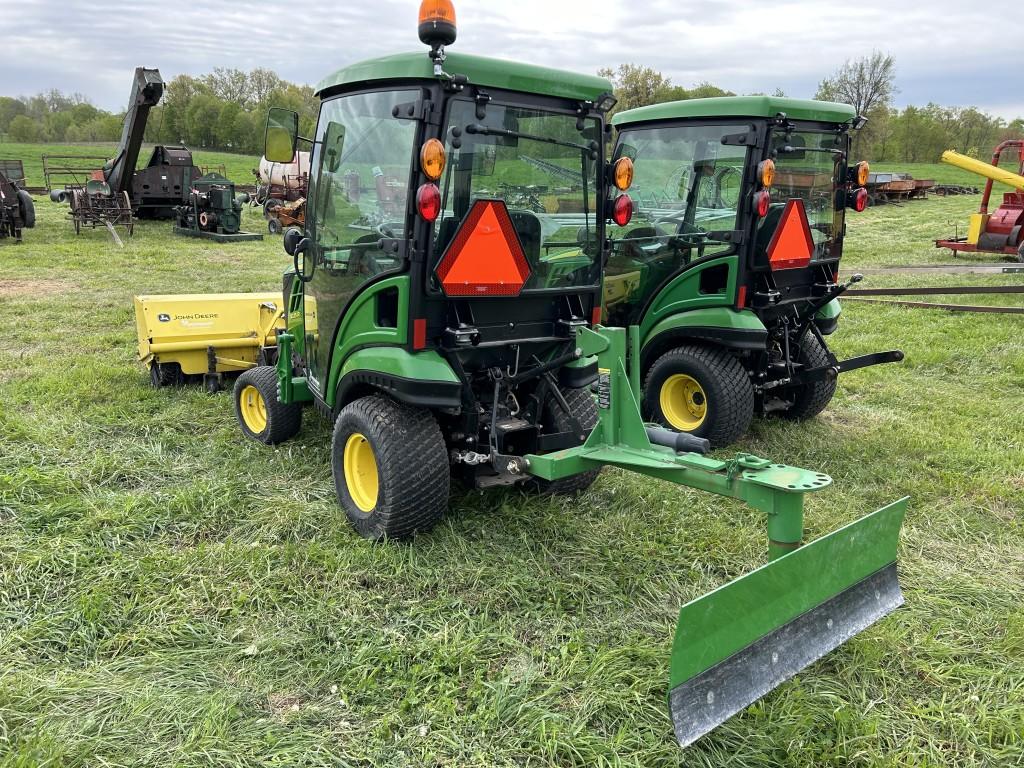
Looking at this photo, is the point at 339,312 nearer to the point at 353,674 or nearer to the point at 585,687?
the point at 353,674

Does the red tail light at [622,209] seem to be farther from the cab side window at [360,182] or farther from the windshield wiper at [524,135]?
the cab side window at [360,182]

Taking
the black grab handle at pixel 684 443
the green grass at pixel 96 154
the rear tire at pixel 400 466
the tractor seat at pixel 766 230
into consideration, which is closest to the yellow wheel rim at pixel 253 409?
the rear tire at pixel 400 466

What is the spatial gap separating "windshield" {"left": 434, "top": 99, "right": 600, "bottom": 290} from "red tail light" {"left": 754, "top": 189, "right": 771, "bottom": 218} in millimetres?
1411

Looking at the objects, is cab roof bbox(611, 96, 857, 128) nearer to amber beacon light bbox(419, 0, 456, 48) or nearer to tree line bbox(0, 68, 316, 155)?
amber beacon light bbox(419, 0, 456, 48)

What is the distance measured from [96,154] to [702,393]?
3508cm

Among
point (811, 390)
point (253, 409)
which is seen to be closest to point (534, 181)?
point (253, 409)

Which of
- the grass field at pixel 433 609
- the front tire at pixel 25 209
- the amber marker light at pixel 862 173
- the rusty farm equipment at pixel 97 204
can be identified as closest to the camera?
the grass field at pixel 433 609

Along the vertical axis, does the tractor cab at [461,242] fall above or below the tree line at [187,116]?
below

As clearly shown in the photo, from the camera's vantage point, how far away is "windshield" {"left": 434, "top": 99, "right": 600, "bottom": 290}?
326 cm

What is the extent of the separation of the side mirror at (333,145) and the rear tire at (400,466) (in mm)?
1160

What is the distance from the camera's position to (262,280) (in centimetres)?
1131

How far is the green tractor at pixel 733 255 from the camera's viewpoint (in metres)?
4.81

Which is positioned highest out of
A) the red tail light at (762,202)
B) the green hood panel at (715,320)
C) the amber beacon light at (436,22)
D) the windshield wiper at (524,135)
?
the amber beacon light at (436,22)

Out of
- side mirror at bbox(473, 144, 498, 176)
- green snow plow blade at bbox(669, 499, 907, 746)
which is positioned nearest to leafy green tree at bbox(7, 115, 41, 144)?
side mirror at bbox(473, 144, 498, 176)
